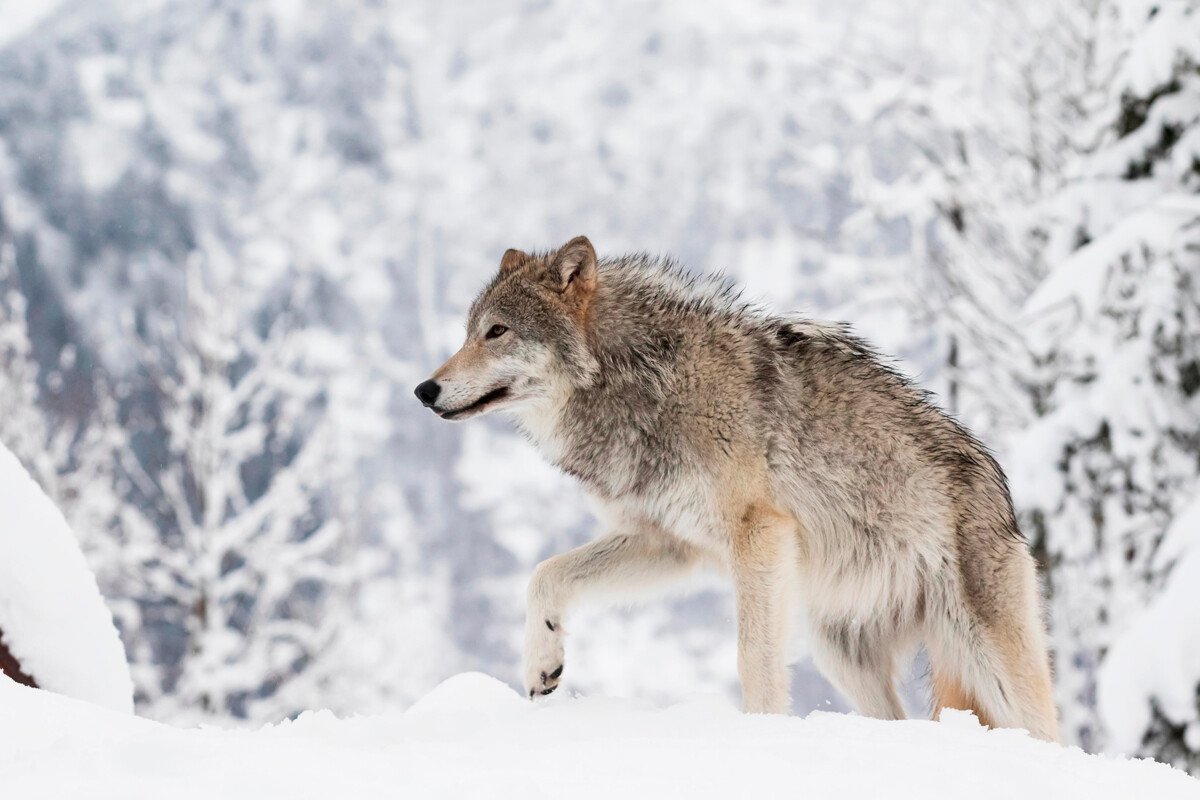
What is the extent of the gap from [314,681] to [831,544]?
35.1 feet

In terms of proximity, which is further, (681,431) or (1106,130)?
(1106,130)

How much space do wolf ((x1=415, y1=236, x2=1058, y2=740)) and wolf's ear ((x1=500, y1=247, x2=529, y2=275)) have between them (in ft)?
0.75

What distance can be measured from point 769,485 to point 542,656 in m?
0.93

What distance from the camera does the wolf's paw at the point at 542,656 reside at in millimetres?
3266

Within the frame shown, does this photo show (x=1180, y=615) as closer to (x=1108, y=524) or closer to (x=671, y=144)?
(x=1108, y=524)

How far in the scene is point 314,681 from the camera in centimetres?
1277

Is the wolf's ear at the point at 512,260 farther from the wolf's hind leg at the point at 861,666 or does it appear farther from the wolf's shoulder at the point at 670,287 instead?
the wolf's hind leg at the point at 861,666

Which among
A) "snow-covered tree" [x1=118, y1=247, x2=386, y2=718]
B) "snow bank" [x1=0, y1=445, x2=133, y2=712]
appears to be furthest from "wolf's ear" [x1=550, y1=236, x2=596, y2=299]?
"snow-covered tree" [x1=118, y1=247, x2=386, y2=718]

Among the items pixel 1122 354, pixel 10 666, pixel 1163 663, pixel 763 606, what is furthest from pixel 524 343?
pixel 1122 354

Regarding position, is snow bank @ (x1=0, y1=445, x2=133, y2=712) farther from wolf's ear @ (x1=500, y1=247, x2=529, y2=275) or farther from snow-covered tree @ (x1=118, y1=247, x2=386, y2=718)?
snow-covered tree @ (x1=118, y1=247, x2=386, y2=718)

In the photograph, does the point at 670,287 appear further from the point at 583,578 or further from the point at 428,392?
the point at 583,578

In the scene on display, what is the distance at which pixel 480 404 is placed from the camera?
11.7 ft

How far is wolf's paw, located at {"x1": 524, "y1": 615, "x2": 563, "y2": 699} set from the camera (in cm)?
327

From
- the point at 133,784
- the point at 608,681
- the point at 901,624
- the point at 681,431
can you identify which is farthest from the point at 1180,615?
the point at 608,681
